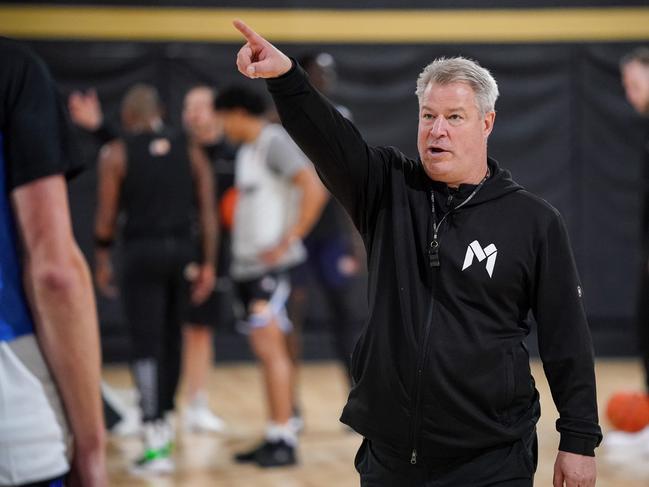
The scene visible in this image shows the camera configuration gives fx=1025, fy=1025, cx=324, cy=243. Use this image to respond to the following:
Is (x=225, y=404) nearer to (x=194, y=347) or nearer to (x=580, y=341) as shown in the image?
(x=194, y=347)

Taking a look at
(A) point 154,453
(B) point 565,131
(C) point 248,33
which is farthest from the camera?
(B) point 565,131

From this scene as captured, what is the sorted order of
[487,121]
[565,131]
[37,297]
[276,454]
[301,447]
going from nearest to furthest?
[37,297], [487,121], [276,454], [301,447], [565,131]

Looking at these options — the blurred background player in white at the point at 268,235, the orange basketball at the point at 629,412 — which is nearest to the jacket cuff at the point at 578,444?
the blurred background player in white at the point at 268,235

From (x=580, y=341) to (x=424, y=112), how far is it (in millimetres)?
664

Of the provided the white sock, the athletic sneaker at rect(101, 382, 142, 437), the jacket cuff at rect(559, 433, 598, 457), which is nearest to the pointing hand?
the jacket cuff at rect(559, 433, 598, 457)

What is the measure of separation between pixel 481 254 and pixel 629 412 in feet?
12.3

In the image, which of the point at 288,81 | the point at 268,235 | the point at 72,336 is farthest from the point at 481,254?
the point at 268,235

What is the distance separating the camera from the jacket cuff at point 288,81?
2.29 meters

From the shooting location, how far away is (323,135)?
7.81 ft

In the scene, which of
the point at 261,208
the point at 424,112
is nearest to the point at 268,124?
the point at 261,208

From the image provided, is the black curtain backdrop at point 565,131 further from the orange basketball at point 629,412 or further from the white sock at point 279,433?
the white sock at point 279,433

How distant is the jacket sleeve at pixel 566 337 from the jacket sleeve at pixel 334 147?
44 cm

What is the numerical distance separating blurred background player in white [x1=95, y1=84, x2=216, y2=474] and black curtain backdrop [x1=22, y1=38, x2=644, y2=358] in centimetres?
319

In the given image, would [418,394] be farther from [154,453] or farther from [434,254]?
[154,453]
